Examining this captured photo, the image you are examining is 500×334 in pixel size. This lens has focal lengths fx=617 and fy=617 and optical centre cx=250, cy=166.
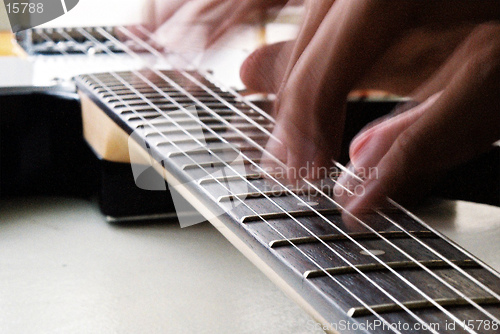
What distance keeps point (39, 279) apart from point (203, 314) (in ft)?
0.52

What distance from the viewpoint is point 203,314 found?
465 mm

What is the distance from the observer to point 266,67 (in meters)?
0.56

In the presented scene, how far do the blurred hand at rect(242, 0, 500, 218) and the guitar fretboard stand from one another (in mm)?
33

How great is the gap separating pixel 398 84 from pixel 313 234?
0.45 feet

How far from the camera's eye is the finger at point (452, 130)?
31 cm

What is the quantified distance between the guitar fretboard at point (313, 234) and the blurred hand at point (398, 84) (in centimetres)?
3

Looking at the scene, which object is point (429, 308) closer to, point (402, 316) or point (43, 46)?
point (402, 316)

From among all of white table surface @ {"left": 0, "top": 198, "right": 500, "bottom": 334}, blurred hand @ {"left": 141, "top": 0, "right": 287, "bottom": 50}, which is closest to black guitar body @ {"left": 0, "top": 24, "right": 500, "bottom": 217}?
white table surface @ {"left": 0, "top": 198, "right": 500, "bottom": 334}

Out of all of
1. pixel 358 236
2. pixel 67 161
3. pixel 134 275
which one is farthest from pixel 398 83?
pixel 67 161

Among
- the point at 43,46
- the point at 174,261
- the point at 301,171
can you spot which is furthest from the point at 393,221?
the point at 43,46

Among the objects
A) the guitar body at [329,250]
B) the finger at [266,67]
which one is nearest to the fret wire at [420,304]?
the guitar body at [329,250]

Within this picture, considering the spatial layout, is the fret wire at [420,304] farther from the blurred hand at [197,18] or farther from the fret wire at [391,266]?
the blurred hand at [197,18]

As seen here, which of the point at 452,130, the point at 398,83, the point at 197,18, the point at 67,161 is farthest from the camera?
the point at 67,161

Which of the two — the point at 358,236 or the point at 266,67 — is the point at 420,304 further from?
the point at 266,67
